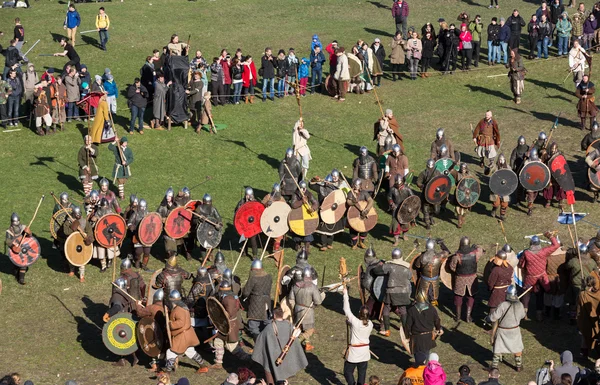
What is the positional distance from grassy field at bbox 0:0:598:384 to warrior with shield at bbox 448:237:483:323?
490 millimetres

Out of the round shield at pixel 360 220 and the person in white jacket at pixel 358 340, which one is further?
the round shield at pixel 360 220

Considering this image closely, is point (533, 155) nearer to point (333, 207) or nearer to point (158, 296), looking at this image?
point (333, 207)

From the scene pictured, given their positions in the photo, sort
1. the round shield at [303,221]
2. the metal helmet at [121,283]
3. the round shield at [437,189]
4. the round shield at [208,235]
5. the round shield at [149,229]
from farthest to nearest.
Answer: the round shield at [437,189] < the round shield at [303,221] < the round shield at [208,235] < the round shield at [149,229] < the metal helmet at [121,283]

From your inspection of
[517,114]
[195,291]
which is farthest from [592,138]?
[195,291]

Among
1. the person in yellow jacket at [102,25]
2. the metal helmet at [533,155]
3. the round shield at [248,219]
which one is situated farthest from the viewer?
the person in yellow jacket at [102,25]

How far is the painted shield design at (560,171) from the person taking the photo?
26250 millimetres

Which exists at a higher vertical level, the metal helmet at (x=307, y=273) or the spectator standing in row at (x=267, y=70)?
the spectator standing in row at (x=267, y=70)

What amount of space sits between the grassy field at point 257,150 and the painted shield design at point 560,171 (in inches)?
30.2

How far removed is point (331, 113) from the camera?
32719mm

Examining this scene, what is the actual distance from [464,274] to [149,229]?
6526 millimetres

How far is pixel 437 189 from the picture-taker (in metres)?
25.6

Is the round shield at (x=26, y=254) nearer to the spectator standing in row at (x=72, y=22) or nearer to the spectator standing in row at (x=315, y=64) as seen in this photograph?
the spectator standing in row at (x=315, y=64)

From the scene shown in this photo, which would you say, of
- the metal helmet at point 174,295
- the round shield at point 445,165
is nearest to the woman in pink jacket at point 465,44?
the round shield at point 445,165

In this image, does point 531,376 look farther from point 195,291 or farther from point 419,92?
point 419,92
